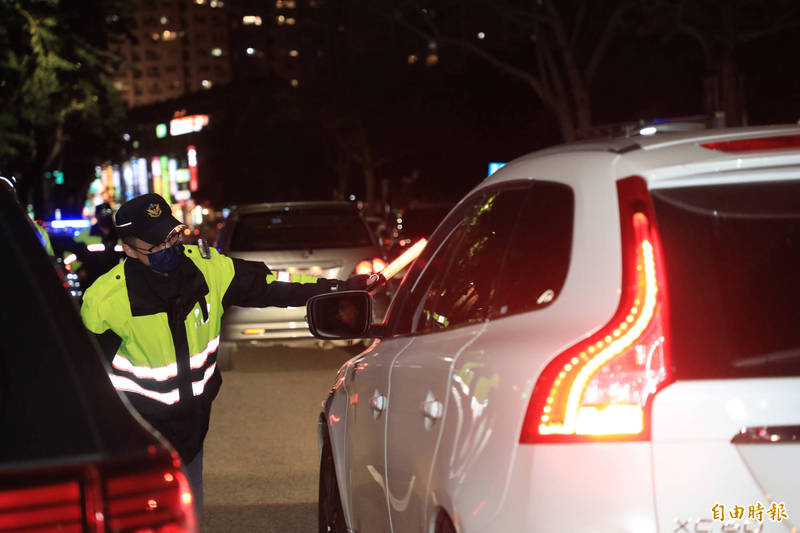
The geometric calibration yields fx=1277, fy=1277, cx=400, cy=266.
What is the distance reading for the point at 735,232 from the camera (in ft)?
9.85

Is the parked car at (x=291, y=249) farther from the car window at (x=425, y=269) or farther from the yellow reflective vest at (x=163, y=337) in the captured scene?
the car window at (x=425, y=269)

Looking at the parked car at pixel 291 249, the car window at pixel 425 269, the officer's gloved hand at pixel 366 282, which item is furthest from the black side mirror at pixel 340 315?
the parked car at pixel 291 249

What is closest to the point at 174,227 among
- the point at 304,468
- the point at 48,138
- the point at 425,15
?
the point at 304,468

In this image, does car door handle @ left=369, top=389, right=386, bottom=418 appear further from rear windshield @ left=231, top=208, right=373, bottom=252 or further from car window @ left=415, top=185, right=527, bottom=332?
rear windshield @ left=231, top=208, right=373, bottom=252

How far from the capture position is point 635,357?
280 cm

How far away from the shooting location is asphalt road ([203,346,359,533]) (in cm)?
723

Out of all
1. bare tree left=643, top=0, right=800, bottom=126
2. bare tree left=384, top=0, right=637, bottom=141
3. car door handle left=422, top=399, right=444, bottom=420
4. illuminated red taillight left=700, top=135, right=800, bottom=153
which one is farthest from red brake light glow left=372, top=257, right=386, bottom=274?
bare tree left=384, top=0, right=637, bottom=141

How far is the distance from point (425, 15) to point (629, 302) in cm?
2551

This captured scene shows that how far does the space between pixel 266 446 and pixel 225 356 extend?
4.03 metres

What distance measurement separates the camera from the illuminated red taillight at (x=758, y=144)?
3.07 meters

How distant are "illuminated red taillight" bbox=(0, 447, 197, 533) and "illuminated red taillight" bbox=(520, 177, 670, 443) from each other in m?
0.86

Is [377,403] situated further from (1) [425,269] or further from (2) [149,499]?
(2) [149,499]

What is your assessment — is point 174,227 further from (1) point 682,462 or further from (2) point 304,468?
(2) point 304,468

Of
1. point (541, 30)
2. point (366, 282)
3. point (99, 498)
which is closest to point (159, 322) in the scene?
point (366, 282)
